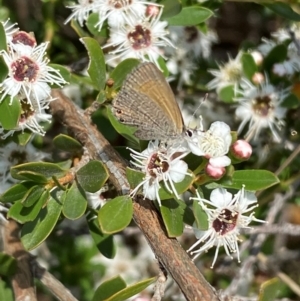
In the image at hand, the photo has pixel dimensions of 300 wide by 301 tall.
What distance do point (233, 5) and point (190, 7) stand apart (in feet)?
5.50

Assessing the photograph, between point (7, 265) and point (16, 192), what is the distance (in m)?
0.47

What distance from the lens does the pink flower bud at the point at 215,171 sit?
1709mm

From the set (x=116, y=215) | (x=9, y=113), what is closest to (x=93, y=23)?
(x=9, y=113)

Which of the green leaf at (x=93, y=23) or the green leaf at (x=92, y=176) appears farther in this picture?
the green leaf at (x=93, y=23)

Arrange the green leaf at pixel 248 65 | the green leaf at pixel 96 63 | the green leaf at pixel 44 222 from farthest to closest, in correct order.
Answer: the green leaf at pixel 248 65
the green leaf at pixel 96 63
the green leaf at pixel 44 222

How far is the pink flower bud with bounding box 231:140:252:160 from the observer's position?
1.78 m

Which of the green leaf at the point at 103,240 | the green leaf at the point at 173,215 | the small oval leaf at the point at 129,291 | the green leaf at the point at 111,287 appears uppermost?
the green leaf at the point at 173,215

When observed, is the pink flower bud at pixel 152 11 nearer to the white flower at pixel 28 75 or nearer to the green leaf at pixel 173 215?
the white flower at pixel 28 75

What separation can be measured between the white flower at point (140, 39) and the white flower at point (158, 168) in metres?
0.56

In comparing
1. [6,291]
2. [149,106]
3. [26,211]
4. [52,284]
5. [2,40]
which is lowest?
[6,291]

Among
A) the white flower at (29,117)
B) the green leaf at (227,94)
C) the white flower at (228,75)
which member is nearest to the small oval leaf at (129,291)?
the white flower at (29,117)

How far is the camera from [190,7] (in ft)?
7.49

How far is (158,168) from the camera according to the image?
1743 mm

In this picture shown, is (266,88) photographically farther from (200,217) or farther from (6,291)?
(6,291)
